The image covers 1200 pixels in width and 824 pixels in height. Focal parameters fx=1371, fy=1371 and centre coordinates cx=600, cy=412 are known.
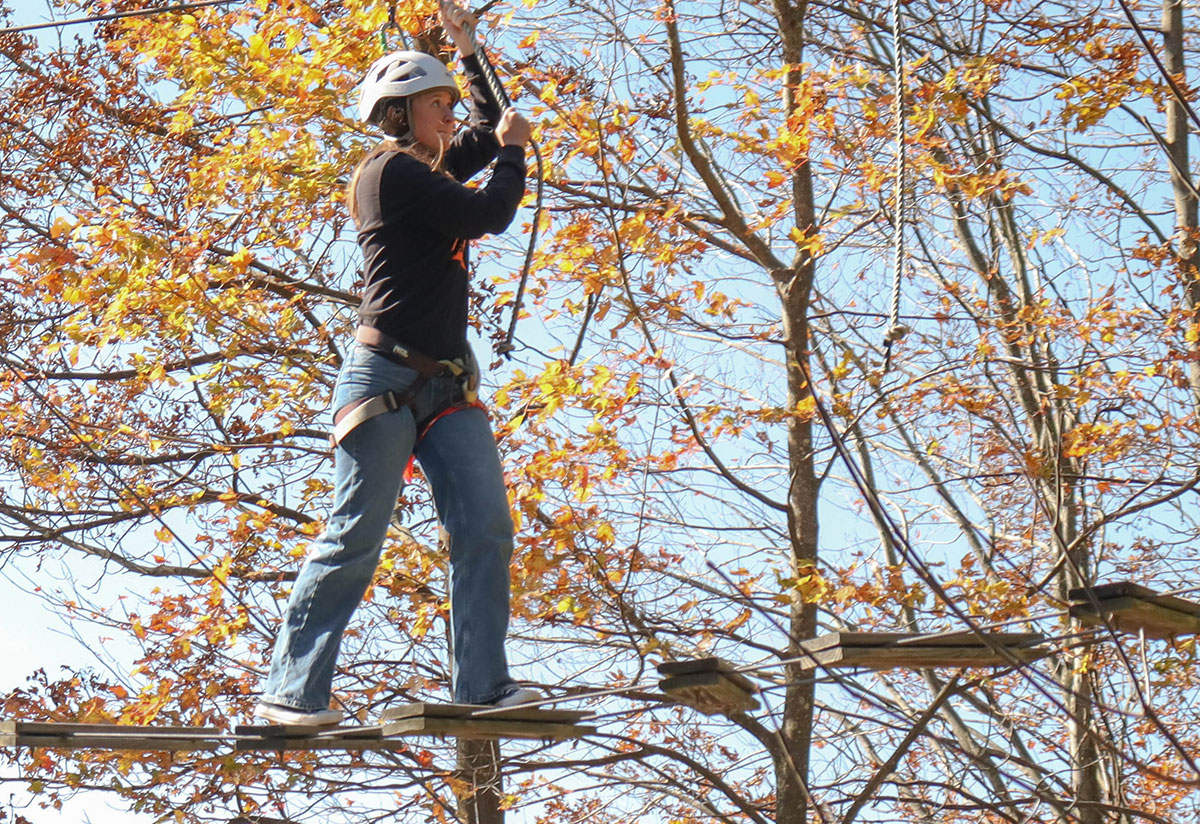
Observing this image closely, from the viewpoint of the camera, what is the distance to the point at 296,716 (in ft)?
14.7

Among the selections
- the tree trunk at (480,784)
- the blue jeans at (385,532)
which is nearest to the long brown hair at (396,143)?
the blue jeans at (385,532)

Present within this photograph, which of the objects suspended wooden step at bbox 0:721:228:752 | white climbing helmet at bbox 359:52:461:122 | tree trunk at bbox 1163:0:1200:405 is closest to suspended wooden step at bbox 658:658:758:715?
suspended wooden step at bbox 0:721:228:752

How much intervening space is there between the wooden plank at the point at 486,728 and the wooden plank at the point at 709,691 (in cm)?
35

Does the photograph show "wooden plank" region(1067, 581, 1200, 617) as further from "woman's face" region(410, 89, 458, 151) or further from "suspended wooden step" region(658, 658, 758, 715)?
"woman's face" region(410, 89, 458, 151)

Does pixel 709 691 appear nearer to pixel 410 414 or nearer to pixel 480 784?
pixel 410 414

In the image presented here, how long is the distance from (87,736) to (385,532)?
130 centimetres

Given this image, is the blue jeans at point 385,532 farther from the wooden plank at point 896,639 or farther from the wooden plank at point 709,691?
the wooden plank at point 896,639

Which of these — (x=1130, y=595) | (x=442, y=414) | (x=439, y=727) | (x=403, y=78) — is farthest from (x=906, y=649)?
(x=403, y=78)

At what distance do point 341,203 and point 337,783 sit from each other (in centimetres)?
374

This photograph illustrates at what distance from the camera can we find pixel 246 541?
9.19 meters

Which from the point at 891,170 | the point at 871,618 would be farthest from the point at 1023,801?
the point at 891,170

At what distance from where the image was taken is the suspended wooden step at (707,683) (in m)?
4.25

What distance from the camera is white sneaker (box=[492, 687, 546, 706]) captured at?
4.38m

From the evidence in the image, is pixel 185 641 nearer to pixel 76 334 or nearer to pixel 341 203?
pixel 76 334
